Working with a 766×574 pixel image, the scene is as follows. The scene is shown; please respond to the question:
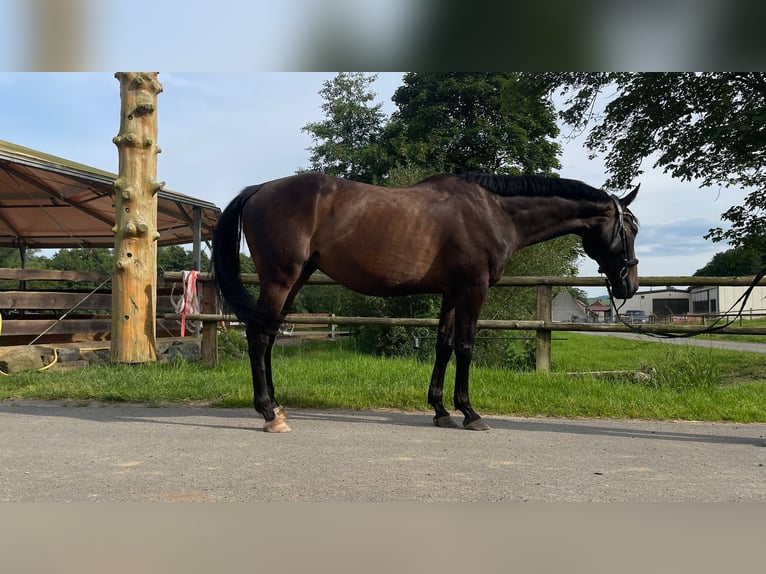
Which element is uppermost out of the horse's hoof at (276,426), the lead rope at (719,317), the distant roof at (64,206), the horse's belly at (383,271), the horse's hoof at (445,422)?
the distant roof at (64,206)

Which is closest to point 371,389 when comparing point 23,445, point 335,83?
point 23,445

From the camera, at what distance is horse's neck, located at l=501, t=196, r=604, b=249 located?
191 inches

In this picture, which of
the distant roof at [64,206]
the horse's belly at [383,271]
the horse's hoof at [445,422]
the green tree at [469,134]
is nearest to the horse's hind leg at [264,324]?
the horse's belly at [383,271]

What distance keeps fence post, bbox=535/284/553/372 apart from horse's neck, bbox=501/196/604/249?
2.34m

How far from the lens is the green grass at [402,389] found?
4938 millimetres

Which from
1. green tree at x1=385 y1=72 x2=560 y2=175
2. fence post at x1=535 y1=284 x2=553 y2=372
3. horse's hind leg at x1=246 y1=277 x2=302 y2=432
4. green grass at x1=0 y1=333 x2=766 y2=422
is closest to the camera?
horse's hind leg at x1=246 y1=277 x2=302 y2=432

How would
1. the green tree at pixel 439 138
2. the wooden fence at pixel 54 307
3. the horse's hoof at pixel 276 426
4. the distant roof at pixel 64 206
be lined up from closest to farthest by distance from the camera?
1. the horse's hoof at pixel 276 426
2. the wooden fence at pixel 54 307
3. the distant roof at pixel 64 206
4. the green tree at pixel 439 138

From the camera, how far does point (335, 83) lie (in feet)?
104

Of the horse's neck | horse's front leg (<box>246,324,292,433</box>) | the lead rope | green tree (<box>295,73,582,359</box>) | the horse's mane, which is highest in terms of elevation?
green tree (<box>295,73,582,359</box>)

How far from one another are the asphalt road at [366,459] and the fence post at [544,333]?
2.51m

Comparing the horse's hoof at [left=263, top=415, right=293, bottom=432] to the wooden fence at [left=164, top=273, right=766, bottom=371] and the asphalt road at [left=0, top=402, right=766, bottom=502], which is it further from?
the wooden fence at [left=164, top=273, right=766, bottom=371]

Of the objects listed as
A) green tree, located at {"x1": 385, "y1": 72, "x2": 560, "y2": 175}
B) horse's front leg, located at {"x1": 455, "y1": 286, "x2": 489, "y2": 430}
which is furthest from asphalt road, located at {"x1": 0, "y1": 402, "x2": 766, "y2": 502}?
green tree, located at {"x1": 385, "y1": 72, "x2": 560, "y2": 175}

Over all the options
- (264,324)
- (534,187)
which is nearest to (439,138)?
(534,187)

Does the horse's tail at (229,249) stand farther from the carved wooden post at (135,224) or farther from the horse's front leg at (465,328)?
the carved wooden post at (135,224)
